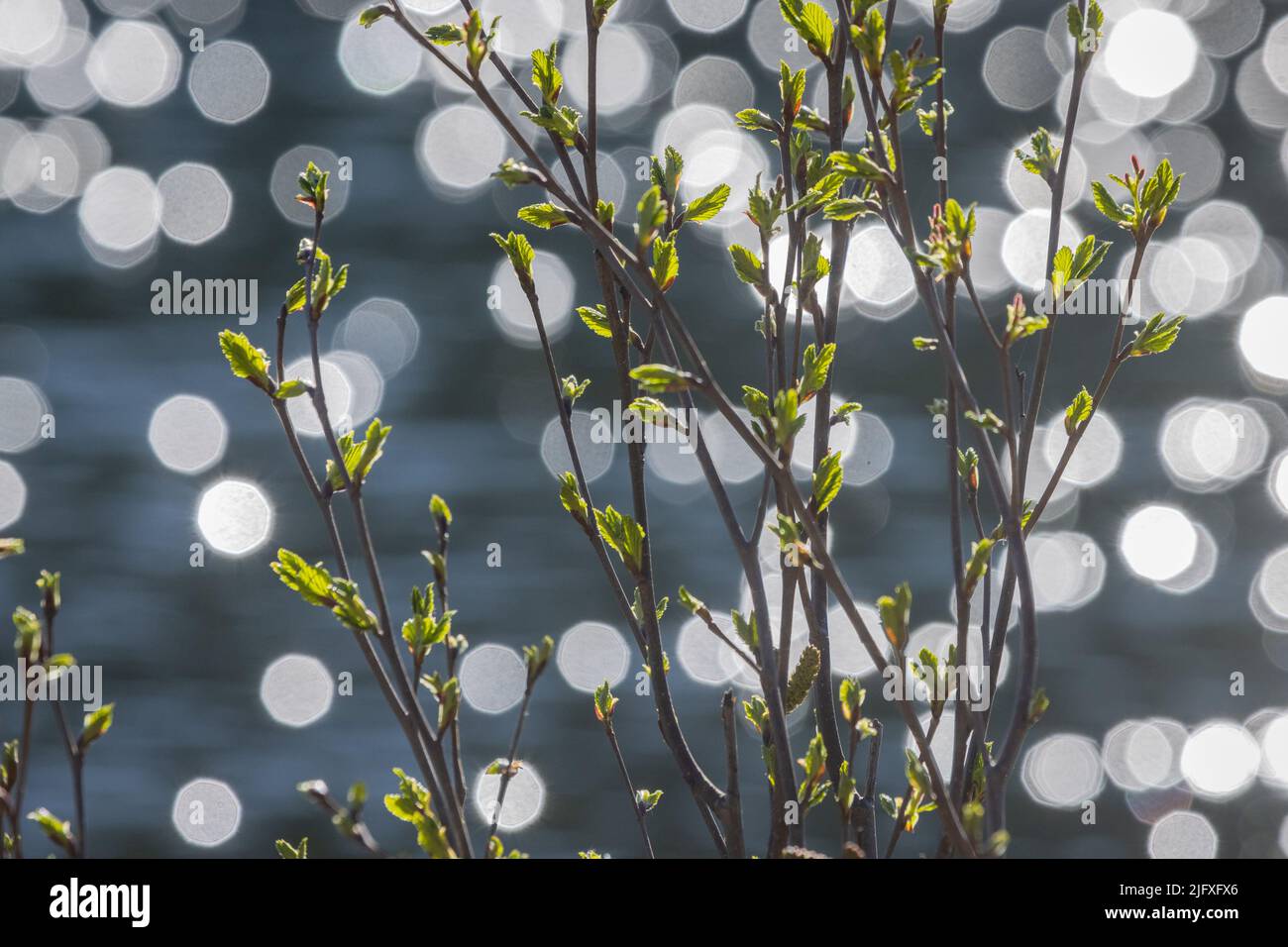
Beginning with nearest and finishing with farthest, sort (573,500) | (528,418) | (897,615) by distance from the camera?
1. (897,615)
2. (573,500)
3. (528,418)

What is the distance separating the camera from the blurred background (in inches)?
96.3

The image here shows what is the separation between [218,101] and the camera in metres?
2.65

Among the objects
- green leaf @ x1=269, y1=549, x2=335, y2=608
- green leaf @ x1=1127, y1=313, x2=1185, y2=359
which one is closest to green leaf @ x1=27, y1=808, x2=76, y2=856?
green leaf @ x1=269, y1=549, x2=335, y2=608

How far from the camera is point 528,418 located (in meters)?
2.56

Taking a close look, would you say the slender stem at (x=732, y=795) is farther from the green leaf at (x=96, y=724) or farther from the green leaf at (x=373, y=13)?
the green leaf at (x=373, y=13)

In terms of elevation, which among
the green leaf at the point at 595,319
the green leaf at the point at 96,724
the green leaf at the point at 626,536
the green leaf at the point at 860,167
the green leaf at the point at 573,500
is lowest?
the green leaf at the point at 96,724

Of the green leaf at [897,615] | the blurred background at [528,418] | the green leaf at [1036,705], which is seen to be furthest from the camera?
the blurred background at [528,418]

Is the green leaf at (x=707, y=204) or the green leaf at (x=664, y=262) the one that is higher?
the green leaf at (x=707, y=204)

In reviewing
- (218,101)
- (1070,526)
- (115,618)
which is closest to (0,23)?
(218,101)

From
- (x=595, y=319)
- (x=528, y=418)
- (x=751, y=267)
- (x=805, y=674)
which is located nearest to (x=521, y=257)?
(x=595, y=319)

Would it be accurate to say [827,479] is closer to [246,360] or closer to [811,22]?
[811,22]

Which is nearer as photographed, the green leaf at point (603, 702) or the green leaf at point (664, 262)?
the green leaf at point (664, 262)

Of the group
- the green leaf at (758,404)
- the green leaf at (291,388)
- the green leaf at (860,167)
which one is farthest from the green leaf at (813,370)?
the green leaf at (291,388)

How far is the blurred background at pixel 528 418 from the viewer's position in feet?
8.02
